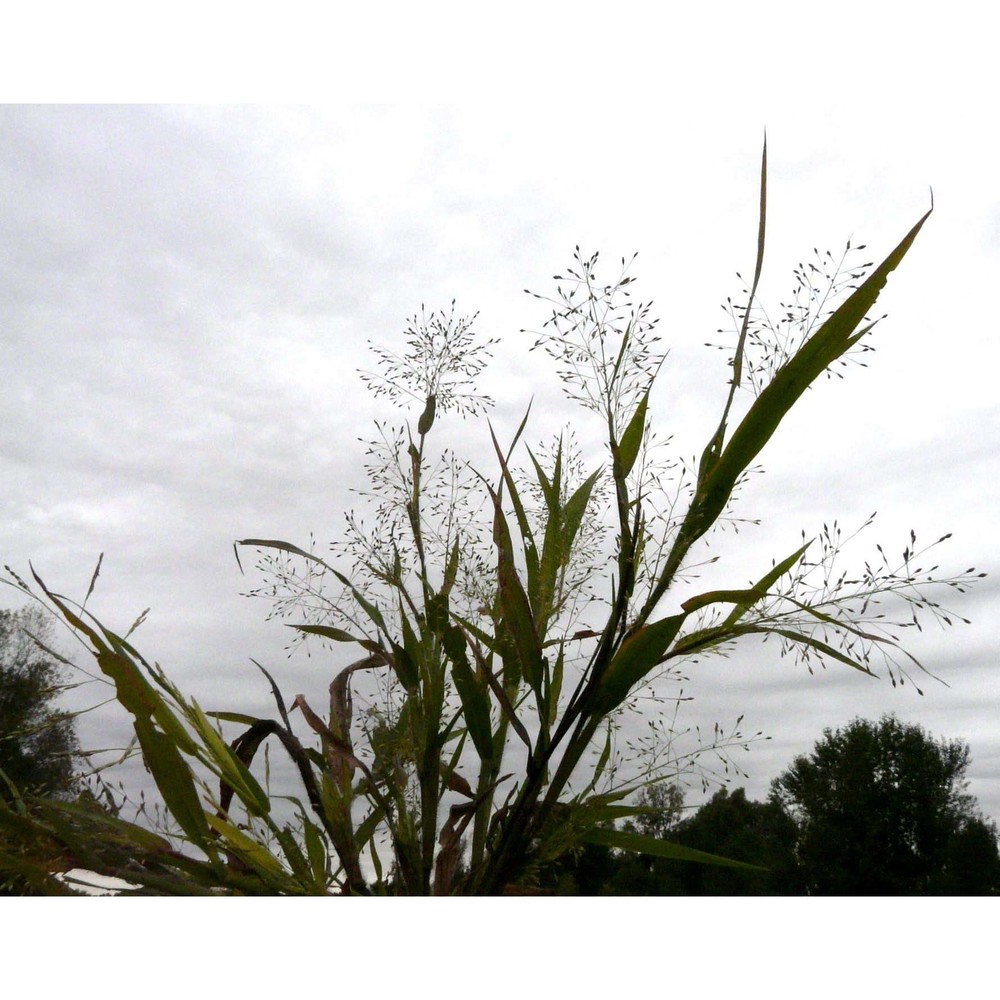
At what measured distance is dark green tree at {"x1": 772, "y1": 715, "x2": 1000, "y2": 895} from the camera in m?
1.29

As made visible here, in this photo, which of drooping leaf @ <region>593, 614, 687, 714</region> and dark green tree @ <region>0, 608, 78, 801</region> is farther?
dark green tree @ <region>0, 608, 78, 801</region>

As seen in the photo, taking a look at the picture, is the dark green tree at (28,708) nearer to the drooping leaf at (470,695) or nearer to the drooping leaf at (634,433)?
the drooping leaf at (470,695)

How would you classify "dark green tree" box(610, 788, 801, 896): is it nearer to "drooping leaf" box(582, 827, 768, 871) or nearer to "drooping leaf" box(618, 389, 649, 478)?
"drooping leaf" box(582, 827, 768, 871)

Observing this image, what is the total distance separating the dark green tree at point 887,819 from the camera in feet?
4.22

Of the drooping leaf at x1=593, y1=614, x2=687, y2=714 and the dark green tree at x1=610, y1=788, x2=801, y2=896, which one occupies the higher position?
the drooping leaf at x1=593, y1=614, x2=687, y2=714

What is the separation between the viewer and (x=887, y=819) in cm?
132

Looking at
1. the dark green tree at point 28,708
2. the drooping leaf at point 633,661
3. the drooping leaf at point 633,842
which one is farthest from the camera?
the dark green tree at point 28,708

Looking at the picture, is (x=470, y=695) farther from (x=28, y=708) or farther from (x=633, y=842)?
(x=28, y=708)

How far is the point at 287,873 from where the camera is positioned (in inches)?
20.8

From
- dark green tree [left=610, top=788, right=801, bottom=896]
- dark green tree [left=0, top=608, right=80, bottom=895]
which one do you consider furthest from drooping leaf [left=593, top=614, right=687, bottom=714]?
dark green tree [left=0, top=608, right=80, bottom=895]

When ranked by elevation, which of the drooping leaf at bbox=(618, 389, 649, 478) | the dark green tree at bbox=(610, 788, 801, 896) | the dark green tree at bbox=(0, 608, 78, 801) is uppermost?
the drooping leaf at bbox=(618, 389, 649, 478)

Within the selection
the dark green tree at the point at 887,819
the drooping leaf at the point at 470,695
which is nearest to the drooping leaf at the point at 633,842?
the drooping leaf at the point at 470,695

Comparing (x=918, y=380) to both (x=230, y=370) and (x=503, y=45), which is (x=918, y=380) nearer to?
(x=503, y=45)

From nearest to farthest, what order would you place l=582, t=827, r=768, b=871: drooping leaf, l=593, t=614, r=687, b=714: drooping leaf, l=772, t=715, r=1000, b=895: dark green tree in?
l=593, t=614, r=687, b=714: drooping leaf, l=582, t=827, r=768, b=871: drooping leaf, l=772, t=715, r=1000, b=895: dark green tree
